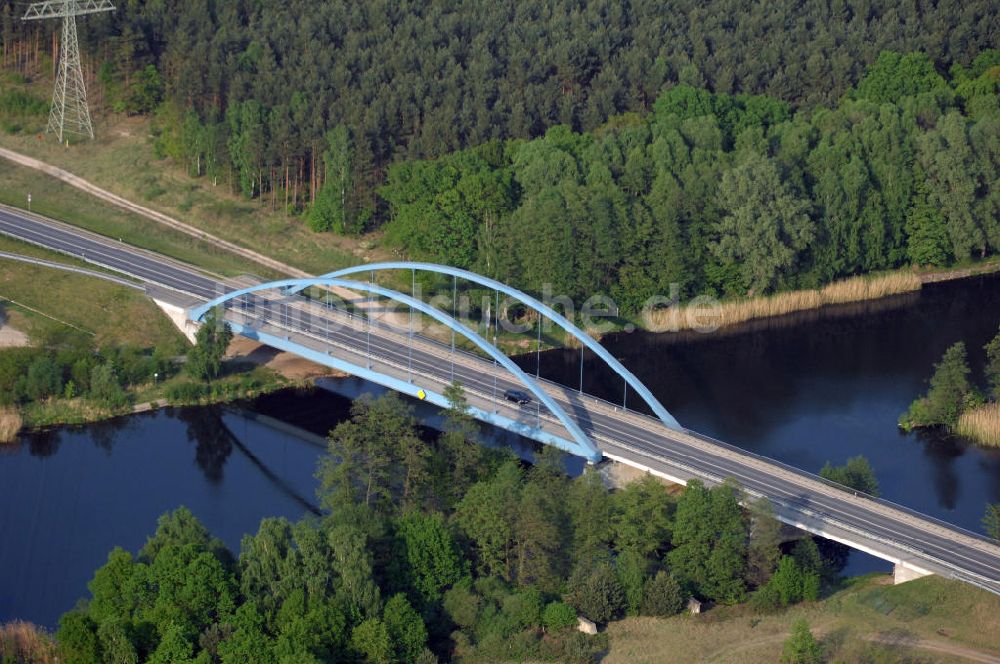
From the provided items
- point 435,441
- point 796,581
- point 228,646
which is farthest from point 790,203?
point 228,646

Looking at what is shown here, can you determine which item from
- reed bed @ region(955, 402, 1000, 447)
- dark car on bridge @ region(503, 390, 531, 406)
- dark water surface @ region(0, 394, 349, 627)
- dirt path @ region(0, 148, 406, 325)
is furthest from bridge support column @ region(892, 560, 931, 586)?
dirt path @ region(0, 148, 406, 325)

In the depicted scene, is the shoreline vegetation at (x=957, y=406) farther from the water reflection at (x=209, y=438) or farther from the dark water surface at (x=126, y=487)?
the water reflection at (x=209, y=438)

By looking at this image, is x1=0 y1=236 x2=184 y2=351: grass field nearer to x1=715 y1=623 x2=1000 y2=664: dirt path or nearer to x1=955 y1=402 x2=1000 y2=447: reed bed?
x1=715 y1=623 x2=1000 y2=664: dirt path

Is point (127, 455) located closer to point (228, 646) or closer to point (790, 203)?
point (228, 646)

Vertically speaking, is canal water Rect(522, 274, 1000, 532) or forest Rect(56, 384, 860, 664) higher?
canal water Rect(522, 274, 1000, 532)

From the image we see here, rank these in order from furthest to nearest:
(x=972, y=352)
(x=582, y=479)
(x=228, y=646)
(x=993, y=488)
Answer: (x=972, y=352) < (x=993, y=488) < (x=582, y=479) < (x=228, y=646)
